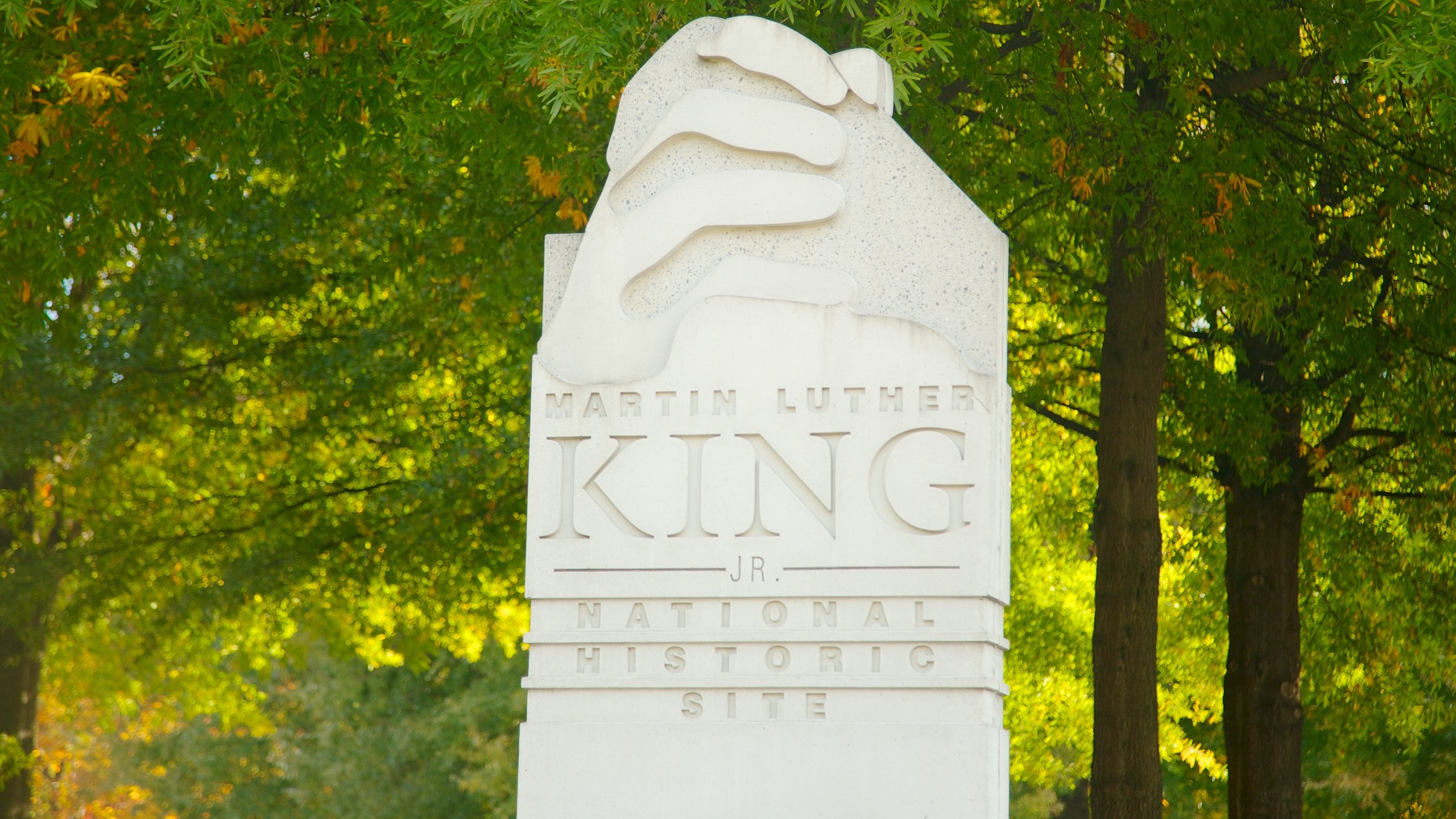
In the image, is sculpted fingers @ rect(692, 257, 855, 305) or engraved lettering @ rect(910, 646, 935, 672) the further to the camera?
sculpted fingers @ rect(692, 257, 855, 305)

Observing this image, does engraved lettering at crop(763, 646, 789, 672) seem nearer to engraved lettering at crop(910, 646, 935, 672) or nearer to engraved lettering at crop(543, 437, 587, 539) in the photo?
engraved lettering at crop(910, 646, 935, 672)

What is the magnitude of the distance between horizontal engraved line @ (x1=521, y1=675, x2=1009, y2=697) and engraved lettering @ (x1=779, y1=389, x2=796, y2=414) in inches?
30.3

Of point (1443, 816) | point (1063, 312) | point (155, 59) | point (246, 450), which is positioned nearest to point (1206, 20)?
point (1063, 312)

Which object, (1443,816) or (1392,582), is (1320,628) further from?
(1443,816)

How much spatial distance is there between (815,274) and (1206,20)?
566 cm

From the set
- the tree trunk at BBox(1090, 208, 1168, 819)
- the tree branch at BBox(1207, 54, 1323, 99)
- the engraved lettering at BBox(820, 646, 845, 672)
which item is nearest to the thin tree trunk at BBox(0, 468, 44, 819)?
the tree trunk at BBox(1090, 208, 1168, 819)

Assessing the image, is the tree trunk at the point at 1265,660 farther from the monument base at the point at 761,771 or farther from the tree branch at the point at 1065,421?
the monument base at the point at 761,771

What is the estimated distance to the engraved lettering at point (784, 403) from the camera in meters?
5.05

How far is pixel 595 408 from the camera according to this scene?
5184 millimetres

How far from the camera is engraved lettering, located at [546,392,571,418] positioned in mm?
5203

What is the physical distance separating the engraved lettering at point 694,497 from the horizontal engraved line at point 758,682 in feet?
1.36

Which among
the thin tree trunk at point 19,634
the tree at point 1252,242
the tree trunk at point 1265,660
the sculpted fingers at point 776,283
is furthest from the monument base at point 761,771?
the thin tree trunk at point 19,634

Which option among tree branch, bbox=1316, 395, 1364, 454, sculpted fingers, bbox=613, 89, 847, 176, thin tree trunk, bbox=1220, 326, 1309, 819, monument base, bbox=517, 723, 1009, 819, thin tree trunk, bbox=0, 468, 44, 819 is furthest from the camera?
thin tree trunk, bbox=0, 468, 44, 819

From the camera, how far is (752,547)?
16.4 feet
